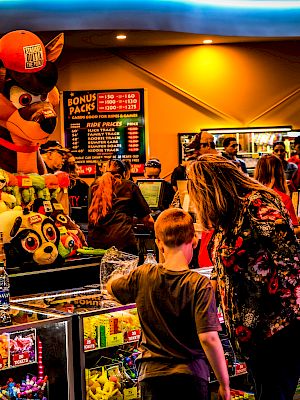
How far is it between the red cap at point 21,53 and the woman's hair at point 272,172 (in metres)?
1.57

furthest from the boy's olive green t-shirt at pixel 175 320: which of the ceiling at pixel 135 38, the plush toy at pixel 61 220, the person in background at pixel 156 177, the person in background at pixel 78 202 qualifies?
the ceiling at pixel 135 38

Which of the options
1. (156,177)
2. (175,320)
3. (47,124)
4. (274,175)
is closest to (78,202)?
(156,177)

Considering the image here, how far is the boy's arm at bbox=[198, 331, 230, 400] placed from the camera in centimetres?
292

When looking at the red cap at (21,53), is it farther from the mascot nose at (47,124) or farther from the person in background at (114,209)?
the person in background at (114,209)

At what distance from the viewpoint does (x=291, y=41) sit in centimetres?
1200

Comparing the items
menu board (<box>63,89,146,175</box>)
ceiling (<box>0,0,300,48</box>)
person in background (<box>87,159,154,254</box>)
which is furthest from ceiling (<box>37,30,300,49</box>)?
person in background (<box>87,159,154,254</box>)

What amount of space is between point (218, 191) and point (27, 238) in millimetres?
1423

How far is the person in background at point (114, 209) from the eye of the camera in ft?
21.8

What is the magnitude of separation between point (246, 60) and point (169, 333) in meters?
9.44

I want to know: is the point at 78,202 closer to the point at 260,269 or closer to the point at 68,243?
the point at 68,243

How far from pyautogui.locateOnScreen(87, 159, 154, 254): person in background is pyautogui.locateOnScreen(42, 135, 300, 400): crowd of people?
3.48 meters

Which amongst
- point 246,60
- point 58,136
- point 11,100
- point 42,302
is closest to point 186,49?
point 246,60

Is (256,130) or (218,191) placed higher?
(256,130)

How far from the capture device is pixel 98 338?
11.9ft
